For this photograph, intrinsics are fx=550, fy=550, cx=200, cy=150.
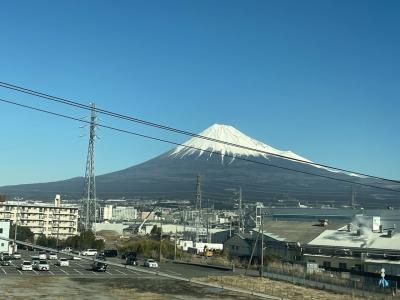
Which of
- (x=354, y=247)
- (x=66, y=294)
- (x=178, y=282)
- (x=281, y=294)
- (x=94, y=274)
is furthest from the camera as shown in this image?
(x=354, y=247)

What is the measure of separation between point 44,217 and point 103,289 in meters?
65.8

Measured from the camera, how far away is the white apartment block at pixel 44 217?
9138cm

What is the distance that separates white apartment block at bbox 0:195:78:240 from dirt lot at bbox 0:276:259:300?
191 ft

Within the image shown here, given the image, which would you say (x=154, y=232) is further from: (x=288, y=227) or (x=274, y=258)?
(x=274, y=258)

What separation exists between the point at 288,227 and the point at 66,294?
34.1 m

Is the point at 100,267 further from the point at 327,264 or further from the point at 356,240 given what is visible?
the point at 356,240

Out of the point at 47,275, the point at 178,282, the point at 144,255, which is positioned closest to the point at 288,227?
the point at 144,255

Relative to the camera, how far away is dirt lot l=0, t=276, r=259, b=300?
27.6m

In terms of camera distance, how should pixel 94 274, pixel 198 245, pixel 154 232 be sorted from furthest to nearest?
pixel 154 232 < pixel 198 245 < pixel 94 274

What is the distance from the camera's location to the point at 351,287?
103 ft

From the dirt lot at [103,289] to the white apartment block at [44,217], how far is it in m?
58.2

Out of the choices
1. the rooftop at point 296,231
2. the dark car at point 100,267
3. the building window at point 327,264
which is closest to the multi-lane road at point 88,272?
the dark car at point 100,267

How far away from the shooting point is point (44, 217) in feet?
305

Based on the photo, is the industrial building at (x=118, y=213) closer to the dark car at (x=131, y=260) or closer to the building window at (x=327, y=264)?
the dark car at (x=131, y=260)
